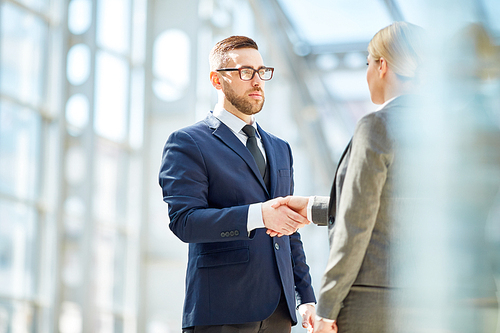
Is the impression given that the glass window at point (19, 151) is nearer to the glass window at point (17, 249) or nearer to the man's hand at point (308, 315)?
the glass window at point (17, 249)

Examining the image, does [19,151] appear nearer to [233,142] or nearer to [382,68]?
[233,142]

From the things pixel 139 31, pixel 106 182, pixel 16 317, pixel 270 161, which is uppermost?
pixel 139 31

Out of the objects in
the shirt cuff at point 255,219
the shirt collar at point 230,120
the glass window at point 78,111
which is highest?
the glass window at point 78,111

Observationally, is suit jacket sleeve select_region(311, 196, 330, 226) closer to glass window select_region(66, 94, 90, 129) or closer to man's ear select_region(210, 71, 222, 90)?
man's ear select_region(210, 71, 222, 90)

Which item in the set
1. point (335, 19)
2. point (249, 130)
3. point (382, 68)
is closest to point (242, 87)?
point (249, 130)

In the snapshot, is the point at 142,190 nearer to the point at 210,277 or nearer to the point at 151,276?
the point at 151,276

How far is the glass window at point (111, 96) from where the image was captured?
248 inches

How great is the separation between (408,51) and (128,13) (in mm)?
5503

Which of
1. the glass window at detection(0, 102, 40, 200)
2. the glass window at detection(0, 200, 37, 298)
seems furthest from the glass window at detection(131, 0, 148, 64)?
the glass window at detection(0, 200, 37, 298)

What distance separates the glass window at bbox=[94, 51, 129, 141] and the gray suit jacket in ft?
15.9

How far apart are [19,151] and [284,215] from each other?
401 centimetres

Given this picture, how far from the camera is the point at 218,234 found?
7.25 feet

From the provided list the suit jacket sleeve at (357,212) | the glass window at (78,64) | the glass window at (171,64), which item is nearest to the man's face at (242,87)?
the suit jacket sleeve at (357,212)

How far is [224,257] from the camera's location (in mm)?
2291
